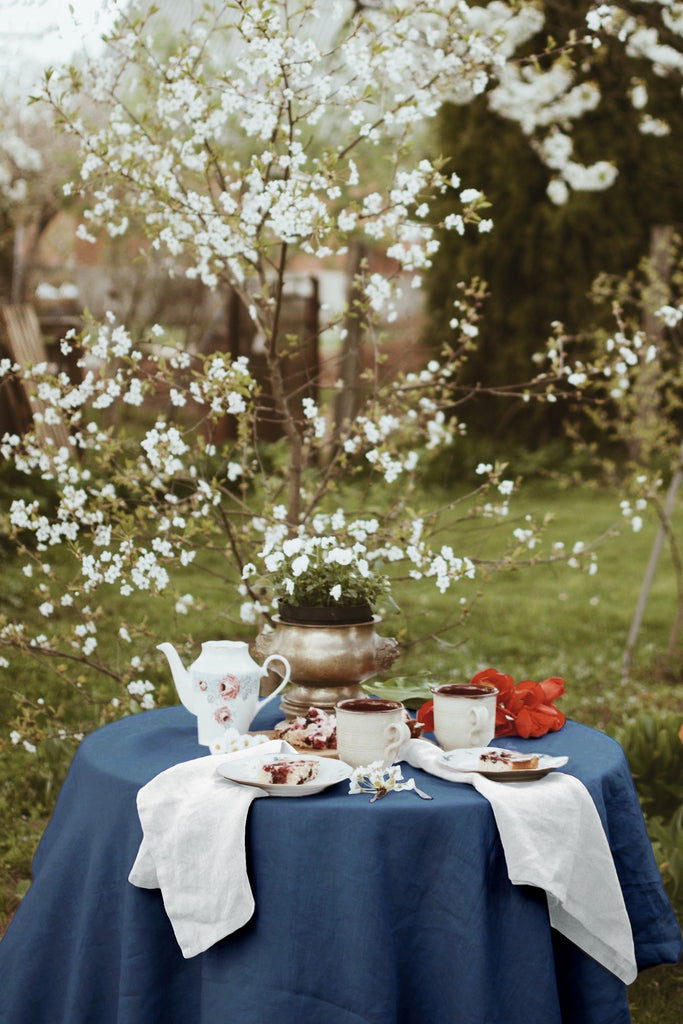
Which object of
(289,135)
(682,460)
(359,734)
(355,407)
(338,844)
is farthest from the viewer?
(355,407)

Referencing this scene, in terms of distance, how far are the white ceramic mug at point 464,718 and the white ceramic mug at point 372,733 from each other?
142 millimetres

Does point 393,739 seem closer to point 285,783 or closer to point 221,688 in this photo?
point 285,783

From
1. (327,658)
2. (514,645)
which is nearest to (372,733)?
(327,658)

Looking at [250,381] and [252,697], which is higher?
[250,381]

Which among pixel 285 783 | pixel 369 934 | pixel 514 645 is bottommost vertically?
pixel 514 645

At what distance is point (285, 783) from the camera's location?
1.86 m

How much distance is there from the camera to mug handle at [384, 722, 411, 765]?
1.96 metres

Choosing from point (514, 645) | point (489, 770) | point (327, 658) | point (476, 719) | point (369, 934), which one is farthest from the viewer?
point (514, 645)

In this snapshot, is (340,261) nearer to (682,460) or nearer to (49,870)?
(682,460)

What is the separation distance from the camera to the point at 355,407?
9.82 meters

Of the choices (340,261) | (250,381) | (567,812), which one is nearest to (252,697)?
(567,812)

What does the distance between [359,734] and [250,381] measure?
1.37 meters

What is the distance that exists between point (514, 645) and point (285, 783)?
4.56 m

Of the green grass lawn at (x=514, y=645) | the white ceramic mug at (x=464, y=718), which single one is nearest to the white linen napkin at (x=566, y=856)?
the white ceramic mug at (x=464, y=718)
